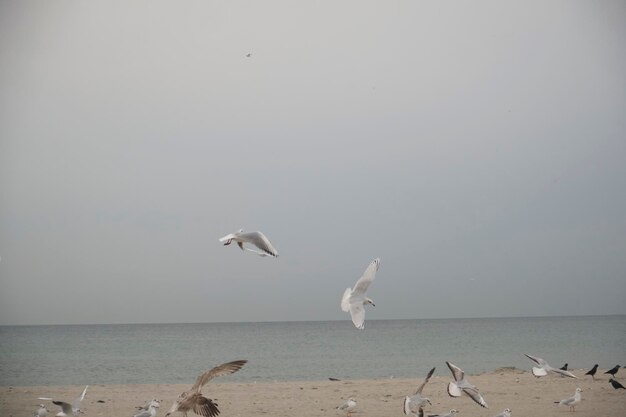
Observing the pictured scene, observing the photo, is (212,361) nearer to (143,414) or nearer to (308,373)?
(308,373)

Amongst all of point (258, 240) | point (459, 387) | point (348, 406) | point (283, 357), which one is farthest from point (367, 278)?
point (283, 357)

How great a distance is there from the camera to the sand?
783 cm

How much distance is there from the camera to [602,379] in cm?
1009

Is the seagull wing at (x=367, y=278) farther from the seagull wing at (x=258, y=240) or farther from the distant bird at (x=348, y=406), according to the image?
the distant bird at (x=348, y=406)

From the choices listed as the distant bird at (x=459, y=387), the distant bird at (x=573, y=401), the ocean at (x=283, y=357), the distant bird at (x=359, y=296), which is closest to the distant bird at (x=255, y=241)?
the distant bird at (x=359, y=296)

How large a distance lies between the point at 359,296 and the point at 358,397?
7.15ft

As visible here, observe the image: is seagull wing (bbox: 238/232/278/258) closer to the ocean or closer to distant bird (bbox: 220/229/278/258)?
distant bird (bbox: 220/229/278/258)

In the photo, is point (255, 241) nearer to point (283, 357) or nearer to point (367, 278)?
point (367, 278)

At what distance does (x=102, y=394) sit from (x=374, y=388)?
3104mm

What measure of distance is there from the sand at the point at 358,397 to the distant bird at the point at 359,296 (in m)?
1.21

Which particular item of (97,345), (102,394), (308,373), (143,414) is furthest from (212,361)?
(143,414)

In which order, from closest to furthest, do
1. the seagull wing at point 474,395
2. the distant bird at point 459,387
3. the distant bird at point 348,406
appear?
1. the seagull wing at point 474,395
2. the distant bird at point 459,387
3. the distant bird at point 348,406

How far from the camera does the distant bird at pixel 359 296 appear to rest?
22.2 ft

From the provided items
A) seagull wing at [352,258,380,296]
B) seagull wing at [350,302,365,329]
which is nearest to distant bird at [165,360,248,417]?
seagull wing at [350,302,365,329]
